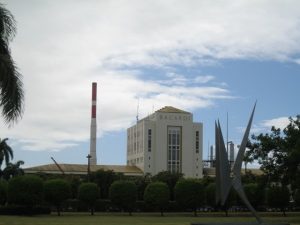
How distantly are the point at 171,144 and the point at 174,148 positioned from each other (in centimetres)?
116

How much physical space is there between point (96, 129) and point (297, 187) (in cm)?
6983

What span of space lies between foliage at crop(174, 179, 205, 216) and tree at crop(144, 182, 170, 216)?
1.34m

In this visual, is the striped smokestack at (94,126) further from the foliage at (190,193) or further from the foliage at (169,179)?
the foliage at (190,193)

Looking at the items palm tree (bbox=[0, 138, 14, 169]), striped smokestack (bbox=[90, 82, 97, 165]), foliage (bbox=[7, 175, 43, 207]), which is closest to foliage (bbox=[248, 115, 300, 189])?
foliage (bbox=[7, 175, 43, 207])

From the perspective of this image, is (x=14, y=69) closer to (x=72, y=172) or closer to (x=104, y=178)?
(x=104, y=178)

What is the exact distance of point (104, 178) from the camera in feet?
282

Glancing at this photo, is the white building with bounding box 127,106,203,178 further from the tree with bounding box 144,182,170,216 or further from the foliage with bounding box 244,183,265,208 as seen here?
the tree with bounding box 144,182,170,216

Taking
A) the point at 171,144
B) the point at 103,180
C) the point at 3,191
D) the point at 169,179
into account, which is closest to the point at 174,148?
the point at 171,144

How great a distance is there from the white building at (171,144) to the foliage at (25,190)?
2574 inches

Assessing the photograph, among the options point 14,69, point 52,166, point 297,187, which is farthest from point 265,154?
point 52,166

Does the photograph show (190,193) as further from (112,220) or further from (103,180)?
(103,180)

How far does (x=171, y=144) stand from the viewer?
409ft

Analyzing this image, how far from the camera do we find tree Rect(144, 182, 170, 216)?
63375 mm

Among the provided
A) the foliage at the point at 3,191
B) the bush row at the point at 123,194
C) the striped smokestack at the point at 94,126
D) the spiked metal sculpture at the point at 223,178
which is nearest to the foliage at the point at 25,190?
the bush row at the point at 123,194
